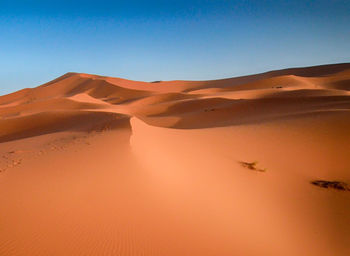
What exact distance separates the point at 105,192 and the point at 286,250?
242cm

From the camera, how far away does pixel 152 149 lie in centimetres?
547

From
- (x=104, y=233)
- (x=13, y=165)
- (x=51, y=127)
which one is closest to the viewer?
(x=104, y=233)

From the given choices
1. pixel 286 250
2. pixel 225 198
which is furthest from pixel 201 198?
pixel 286 250

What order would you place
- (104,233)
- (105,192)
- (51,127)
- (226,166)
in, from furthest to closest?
(51,127), (226,166), (105,192), (104,233)

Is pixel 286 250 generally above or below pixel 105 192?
below

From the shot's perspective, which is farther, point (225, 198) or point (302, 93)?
point (302, 93)

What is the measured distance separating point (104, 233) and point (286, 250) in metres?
2.16

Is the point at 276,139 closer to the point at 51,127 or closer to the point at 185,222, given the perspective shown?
the point at 185,222

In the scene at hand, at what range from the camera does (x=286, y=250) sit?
110 inches

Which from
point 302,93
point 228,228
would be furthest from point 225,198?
point 302,93

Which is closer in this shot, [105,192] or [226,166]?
[105,192]

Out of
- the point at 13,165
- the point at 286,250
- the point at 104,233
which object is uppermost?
the point at 13,165

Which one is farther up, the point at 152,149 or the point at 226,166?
the point at 152,149

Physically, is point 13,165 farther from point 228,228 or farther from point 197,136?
point 197,136
